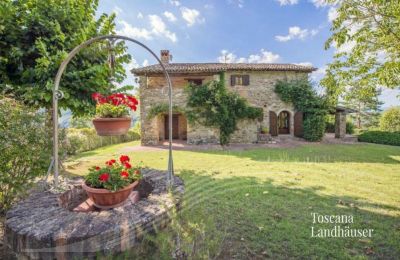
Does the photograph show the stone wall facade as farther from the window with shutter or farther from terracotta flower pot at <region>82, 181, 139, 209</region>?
terracotta flower pot at <region>82, 181, 139, 209</region>

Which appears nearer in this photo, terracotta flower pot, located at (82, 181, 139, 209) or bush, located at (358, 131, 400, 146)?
terracotta flower pot, located at (82, 181, 139, 209)

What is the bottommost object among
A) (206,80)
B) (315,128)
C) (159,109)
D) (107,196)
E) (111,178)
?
(107,196)

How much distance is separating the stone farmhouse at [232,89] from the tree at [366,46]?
10.1 meters

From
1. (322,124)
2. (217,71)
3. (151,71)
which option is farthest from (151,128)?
(322,124)

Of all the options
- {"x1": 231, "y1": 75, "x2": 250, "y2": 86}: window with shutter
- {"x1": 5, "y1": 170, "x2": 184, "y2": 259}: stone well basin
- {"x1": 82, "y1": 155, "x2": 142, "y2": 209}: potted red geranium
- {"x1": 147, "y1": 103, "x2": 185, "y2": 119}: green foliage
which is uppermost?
{"x1": 231, "y1": 75, "x2": 250, "y2": 86}: window with shutter

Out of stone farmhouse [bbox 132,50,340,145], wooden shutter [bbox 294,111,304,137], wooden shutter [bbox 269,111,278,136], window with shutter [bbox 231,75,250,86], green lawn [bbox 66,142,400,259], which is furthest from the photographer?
wooden shutter [bbox 269,111,278,136]

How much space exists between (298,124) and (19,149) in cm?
1774

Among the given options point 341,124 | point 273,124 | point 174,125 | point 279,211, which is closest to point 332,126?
point 341,124

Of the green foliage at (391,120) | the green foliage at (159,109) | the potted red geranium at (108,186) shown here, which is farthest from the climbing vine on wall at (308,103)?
the potted red geranium at (108,186)

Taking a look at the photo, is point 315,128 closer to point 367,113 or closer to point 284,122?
point 284,122

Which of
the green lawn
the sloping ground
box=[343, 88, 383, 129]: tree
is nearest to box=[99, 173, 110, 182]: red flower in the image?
the sloping ground

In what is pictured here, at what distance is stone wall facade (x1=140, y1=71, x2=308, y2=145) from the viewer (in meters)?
14.8

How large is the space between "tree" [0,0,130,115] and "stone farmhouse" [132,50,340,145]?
31.5ft

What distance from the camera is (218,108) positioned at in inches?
557
